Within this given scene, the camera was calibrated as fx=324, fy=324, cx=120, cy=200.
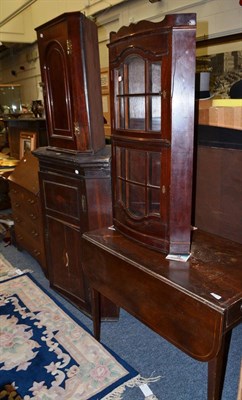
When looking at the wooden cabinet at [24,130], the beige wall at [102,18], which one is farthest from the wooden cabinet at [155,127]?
the wooden cabinet at [24,130]

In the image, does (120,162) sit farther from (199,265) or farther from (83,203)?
(199,265)

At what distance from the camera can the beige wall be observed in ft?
9.79

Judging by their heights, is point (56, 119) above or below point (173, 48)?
below

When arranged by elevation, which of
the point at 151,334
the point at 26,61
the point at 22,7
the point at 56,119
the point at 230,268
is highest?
the point at 22,7

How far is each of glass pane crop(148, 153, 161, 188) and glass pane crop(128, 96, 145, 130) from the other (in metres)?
0.16

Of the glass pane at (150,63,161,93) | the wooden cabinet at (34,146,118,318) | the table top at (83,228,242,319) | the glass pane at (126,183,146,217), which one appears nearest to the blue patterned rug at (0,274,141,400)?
the wooden cabinet at (34,146,118,318)

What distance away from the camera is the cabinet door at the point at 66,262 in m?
2.34

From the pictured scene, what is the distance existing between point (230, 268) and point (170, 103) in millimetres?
782

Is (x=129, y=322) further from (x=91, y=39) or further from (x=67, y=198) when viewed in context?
(x=91, y=39)

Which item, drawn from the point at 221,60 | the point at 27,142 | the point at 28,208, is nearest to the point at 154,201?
the point at 28,208

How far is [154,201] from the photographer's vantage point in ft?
5.27

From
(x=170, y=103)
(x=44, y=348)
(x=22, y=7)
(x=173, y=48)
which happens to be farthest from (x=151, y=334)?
(x=22, y=7)

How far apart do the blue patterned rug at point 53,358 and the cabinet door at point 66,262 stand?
0.46 feet

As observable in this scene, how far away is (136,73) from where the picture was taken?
1542 millimetres
